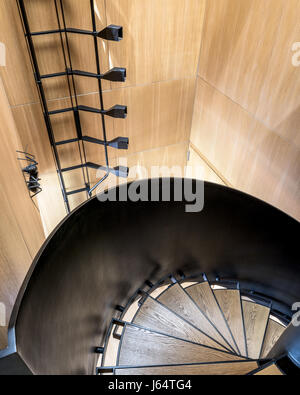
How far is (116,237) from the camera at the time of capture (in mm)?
2498

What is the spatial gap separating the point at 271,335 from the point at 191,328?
3.12 feet

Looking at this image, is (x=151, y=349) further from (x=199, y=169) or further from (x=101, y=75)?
(x=199, y=169)

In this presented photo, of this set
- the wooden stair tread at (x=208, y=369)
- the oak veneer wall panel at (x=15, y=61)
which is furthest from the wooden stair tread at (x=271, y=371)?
the oak veneer wall panel at (x=15, y=61)

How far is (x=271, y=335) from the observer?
3082 millimetres

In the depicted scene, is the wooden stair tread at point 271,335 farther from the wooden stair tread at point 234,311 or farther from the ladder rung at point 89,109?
the ladder rung at point 89,109

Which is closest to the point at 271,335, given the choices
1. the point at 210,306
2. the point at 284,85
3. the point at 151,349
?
the point at 210,306

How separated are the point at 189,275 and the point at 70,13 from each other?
296 cm

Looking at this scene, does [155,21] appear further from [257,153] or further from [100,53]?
[257,153]

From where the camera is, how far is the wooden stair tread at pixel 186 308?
286 centimetres

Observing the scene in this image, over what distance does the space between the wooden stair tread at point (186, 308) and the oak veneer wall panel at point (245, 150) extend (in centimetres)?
134

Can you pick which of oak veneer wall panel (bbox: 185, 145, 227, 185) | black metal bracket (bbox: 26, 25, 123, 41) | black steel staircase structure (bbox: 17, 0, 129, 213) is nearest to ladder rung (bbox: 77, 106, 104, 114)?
black steel staircase structure (bbox: 17, 0, 129, 213)

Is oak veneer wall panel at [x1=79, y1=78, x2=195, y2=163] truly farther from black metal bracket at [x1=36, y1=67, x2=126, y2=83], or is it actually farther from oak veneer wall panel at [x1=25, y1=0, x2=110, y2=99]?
black metal bracket at [x1=36, y1=67, x2=126, y2=83]

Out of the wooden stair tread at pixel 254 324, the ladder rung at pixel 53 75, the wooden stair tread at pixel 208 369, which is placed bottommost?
the wooden stair tread at pixel 254 324
